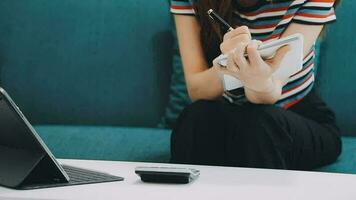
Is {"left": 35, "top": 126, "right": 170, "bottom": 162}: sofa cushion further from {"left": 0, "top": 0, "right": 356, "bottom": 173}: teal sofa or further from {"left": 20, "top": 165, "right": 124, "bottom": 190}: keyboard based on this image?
{"left": 20, "top": 165, "right": 124, "bottom": 190}: keyboard

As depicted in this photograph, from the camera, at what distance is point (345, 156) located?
1.47 m

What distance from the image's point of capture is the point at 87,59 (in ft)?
6.16

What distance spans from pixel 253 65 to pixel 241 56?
1.1 inches

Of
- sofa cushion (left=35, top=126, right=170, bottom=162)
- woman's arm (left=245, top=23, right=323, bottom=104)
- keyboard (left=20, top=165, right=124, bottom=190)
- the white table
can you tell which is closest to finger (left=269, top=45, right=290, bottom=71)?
woman's arm (left=245, top=23, right=323, bottom=104)

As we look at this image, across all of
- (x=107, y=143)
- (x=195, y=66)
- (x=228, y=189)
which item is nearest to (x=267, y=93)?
(x=195, y=66)

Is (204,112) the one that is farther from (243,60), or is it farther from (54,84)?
(54,84)

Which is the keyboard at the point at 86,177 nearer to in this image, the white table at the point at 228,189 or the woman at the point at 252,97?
the white table at the point at 228,189

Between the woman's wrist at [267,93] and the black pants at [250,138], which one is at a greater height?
the woman's wrist at [267,93]

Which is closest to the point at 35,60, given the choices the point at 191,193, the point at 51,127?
the point at 51,127

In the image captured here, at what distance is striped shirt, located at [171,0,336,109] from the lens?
1.39 meters

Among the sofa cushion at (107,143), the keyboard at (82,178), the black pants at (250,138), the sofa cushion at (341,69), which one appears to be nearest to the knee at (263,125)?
the black pants at (250,138)

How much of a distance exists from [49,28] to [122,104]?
331 millimetres

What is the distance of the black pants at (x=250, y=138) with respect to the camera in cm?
114

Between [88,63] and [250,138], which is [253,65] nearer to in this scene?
[250,138]
